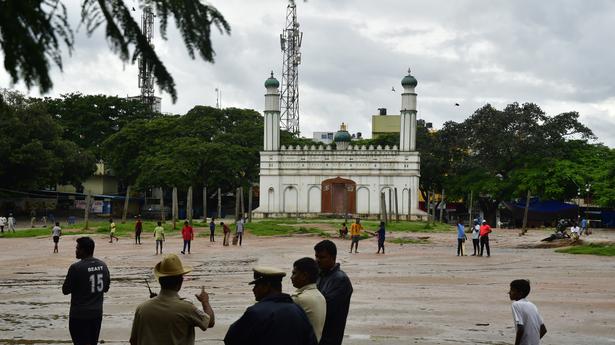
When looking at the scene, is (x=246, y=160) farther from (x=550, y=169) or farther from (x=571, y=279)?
(x=571, y=279)

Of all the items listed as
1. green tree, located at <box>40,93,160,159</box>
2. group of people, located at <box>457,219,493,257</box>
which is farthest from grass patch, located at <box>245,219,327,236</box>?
green tree, located at <box>40,93,160,159</box>

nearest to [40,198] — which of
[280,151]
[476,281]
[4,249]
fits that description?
[280,151]

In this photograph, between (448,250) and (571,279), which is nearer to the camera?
(571,279)

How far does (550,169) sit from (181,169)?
2654cm

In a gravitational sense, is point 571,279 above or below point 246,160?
below

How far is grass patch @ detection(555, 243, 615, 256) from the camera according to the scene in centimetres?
2948

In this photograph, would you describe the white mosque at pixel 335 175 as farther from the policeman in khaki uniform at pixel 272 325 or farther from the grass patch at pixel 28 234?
the policeman in khaki uniform at pixel 272 325

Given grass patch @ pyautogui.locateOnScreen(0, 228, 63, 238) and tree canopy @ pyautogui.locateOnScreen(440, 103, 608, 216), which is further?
tree canopy @ pyautogui.locateOnScreen(440, 103, 608, 216)

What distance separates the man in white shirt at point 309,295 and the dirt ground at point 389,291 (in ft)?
16.0

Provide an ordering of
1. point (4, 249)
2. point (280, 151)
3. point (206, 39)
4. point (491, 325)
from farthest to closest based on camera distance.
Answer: point (280, 151) → point (4, 249) → point (491, 325) → point (206, 39)

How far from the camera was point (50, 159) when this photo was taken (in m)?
58.3

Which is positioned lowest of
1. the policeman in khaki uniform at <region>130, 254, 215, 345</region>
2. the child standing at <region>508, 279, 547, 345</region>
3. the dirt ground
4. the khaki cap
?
the dirt ground

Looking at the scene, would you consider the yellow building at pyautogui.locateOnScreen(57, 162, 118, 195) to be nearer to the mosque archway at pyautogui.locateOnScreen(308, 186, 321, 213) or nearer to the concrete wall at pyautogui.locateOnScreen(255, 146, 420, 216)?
the concrete wall at pyautogui.locateOnScreen(255, 146, 420, 216)

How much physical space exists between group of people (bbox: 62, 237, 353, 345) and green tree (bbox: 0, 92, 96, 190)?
5077 centimetres
